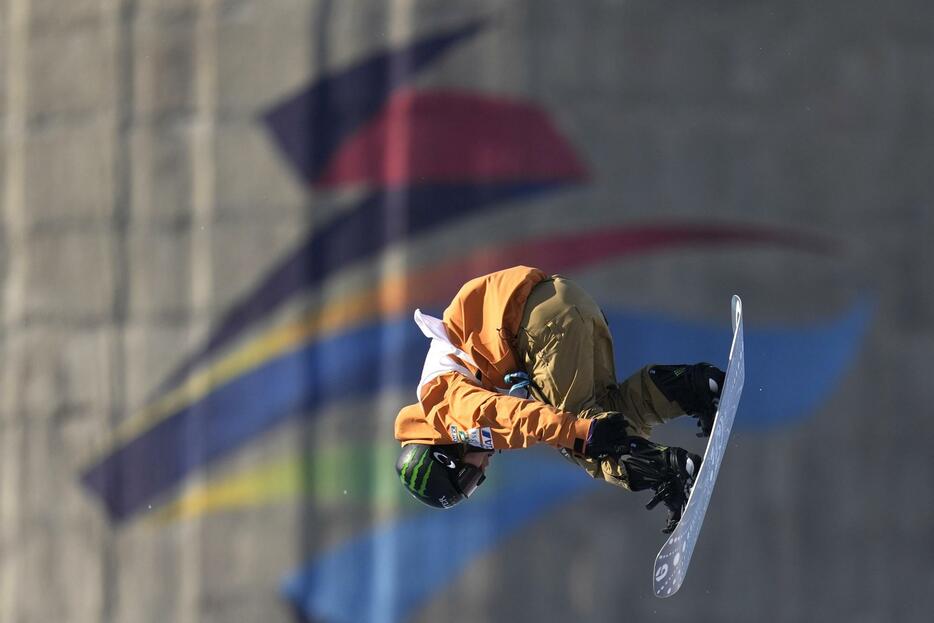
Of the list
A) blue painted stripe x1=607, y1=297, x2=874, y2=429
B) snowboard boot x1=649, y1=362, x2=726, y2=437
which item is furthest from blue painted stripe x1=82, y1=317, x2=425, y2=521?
snowboard boot x1=649, y1=362, x2=726, y2=437

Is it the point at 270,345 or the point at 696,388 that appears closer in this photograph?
the point at 696,388

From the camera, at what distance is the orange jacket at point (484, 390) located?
3967mm

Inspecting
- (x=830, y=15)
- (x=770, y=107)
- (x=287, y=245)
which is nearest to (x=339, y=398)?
(x=287, y=245)

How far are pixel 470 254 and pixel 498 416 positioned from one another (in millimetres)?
2787

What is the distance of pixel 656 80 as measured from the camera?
6.54m

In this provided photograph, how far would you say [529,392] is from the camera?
14.2ft

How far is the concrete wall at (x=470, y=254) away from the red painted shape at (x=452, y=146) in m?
0.06

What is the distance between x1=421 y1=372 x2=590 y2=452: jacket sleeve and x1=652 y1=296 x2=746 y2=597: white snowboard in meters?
0.46

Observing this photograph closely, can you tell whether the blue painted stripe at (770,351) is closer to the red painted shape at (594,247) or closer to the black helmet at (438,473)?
the red painted shape at (594,247)

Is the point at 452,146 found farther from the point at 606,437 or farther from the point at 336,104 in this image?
the point at 606,437

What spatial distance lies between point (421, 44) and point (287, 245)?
1.38m

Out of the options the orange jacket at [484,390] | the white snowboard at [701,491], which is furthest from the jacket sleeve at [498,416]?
the white snowboard at [701,491]

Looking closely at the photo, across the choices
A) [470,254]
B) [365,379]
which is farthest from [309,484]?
[470,254]

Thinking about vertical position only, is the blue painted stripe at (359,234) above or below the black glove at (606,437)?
above
